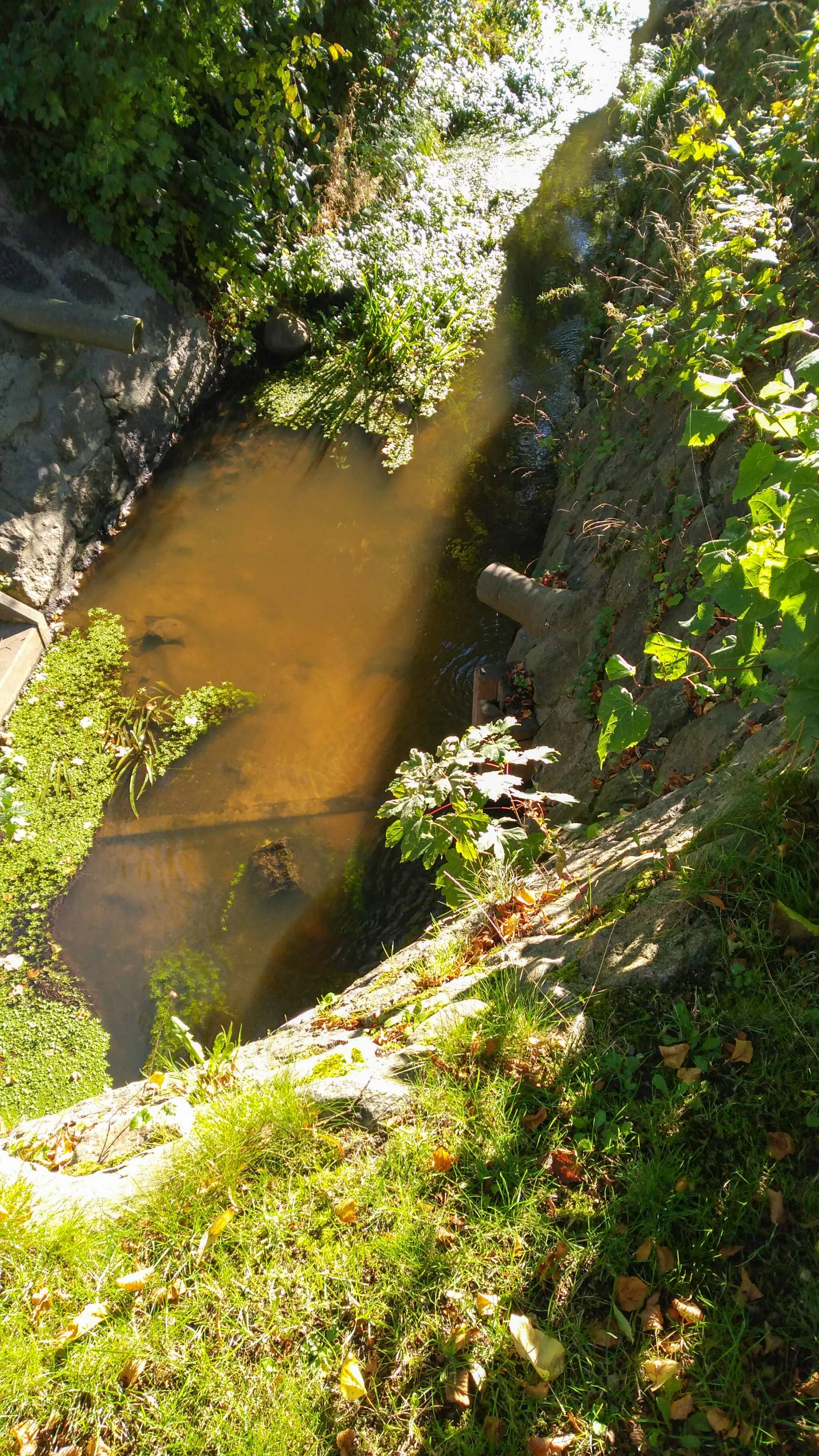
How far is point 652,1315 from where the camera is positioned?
147 centimetres

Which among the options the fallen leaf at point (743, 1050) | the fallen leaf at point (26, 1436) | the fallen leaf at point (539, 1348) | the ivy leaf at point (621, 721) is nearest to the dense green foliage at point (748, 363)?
the ivy leaf at point (621, 721)

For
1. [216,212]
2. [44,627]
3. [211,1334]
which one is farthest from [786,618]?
[216,212]

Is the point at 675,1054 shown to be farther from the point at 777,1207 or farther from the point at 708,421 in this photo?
the point at 708,421

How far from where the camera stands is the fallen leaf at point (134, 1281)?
5.68 ft

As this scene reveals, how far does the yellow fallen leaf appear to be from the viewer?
1.57 m

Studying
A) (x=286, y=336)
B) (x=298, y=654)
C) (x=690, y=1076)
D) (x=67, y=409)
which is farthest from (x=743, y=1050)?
(x=286, y=336)

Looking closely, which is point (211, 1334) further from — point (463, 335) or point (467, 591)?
point (463, 335)

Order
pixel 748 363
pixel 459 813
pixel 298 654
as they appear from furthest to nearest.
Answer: pixel 298 654, pixel 748 363, pixel 459 813

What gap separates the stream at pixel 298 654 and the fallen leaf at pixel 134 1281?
1.97 meters

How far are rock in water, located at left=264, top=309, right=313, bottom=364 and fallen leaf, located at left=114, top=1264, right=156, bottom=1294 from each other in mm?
7183

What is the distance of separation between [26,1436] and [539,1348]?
105 cm

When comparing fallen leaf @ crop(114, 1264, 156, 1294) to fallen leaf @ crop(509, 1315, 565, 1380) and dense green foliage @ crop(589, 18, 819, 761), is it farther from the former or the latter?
dense green foliage @ crop(589, 18, 819, 761)

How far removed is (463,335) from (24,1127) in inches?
289

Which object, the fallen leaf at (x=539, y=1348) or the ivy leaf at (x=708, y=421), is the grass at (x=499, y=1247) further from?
the ivy leaf at (x=708, y=421)
